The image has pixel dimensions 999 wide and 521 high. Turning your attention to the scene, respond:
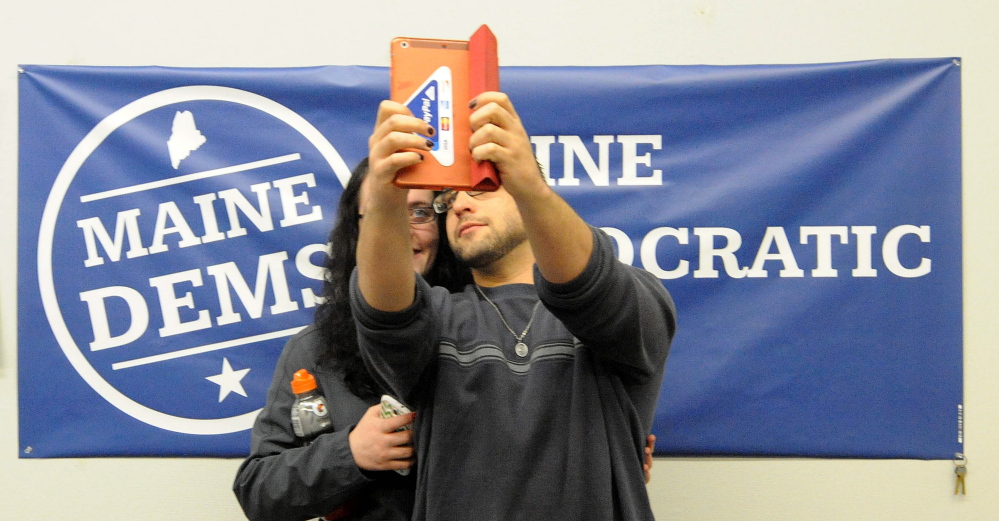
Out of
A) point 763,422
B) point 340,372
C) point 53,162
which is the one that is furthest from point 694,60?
point 53,162

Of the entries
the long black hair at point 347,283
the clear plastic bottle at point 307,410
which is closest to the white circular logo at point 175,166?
the long black hair at point 347,283

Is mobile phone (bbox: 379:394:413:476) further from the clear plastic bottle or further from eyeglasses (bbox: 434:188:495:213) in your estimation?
eyeglasses (bbox: 434:188:495:213)

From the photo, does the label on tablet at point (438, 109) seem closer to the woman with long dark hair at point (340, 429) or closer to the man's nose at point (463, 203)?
the man's nose at point (463, 203)

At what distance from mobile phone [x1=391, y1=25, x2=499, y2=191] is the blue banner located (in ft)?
3.04

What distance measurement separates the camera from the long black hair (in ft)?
4.23

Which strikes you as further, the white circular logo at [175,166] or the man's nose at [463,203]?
the white circular logo at [175,166]

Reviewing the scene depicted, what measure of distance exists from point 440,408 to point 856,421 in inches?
43.6

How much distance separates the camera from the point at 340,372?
1.30 meters

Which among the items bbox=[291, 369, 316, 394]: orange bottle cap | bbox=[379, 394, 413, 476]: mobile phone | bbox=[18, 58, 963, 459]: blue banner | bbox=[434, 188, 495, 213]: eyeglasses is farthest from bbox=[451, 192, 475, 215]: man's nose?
bbox=[18, 58, 963, 459]: blue banner

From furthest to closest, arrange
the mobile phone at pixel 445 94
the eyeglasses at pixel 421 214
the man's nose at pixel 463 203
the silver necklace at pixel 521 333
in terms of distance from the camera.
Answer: the eyeglasses at pixel 421 214, the man's nose at pixel 463 203, the silver necklace at pixel 521 333, the mobile phone at pixel 445 94

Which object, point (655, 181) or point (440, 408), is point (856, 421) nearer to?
point (655, 181)

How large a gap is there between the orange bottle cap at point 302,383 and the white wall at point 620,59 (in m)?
0.62

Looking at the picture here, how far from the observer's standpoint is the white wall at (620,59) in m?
1.70

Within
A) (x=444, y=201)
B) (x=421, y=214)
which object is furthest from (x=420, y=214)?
(x=444, y=201)
